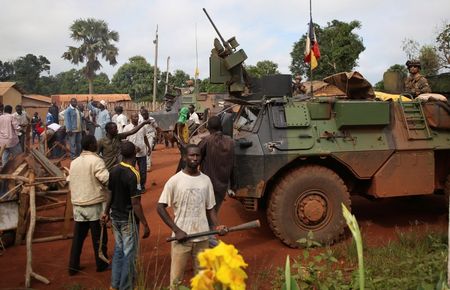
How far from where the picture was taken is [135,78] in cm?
4250

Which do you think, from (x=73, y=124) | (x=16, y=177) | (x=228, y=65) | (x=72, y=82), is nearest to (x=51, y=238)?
(x=16, y=177)

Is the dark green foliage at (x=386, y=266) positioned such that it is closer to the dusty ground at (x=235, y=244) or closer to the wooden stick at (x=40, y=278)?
the dusty ground at (x=235, y=244)

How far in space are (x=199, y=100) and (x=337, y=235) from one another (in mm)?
12559

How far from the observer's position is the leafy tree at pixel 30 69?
159 feet

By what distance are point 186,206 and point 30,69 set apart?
170ft

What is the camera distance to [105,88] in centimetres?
5019

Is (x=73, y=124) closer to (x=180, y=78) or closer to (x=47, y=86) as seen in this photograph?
(x=180, y=78)

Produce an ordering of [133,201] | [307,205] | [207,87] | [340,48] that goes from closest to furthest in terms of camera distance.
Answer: [133,201] → [307,205] → [340,48] → [207,87]

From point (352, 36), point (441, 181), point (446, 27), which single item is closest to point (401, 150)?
point (441, 181)

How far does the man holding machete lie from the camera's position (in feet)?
10.8

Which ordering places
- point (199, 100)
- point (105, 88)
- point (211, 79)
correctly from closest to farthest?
point (211, 79)
point (199, 100)
point (105, 88)

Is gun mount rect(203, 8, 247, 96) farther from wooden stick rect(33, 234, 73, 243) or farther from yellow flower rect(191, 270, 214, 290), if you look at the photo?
yellow flower rect(191, 270, 214, 290)

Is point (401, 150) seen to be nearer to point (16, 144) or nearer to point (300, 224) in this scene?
point (300, 224)

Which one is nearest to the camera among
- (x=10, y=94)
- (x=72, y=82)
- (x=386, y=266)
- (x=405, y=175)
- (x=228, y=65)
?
(x=386, y=266)
